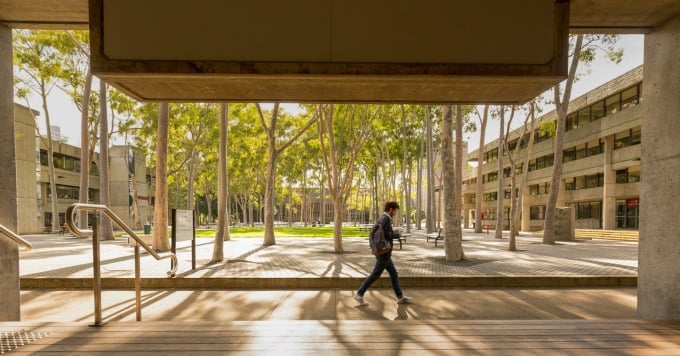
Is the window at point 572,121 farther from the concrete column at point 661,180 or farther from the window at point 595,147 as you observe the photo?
the concrete column at point 661,180

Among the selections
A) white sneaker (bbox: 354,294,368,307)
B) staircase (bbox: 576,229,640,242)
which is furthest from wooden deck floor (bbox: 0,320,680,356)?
staircase (bbox: 576,229,640,242)

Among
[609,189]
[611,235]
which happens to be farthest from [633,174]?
[611,235]

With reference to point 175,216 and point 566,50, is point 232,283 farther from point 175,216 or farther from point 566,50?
point 566,50

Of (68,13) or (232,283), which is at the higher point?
(68,13)

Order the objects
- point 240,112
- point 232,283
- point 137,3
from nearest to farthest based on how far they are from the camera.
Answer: point 137,3 → point 232,283 → point 240,112

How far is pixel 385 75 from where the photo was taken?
12.4ft

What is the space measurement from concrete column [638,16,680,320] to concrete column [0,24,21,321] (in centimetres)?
823

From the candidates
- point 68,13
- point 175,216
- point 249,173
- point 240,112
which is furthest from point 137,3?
point 249,173

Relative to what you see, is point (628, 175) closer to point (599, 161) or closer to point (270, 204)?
point (599, 161)

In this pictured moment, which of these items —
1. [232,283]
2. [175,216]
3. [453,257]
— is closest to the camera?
[232,283]

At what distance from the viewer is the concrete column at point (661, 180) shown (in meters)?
4.36

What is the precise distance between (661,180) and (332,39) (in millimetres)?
4467

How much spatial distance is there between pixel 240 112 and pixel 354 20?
18.4 meters

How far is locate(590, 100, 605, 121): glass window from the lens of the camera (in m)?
34.3
